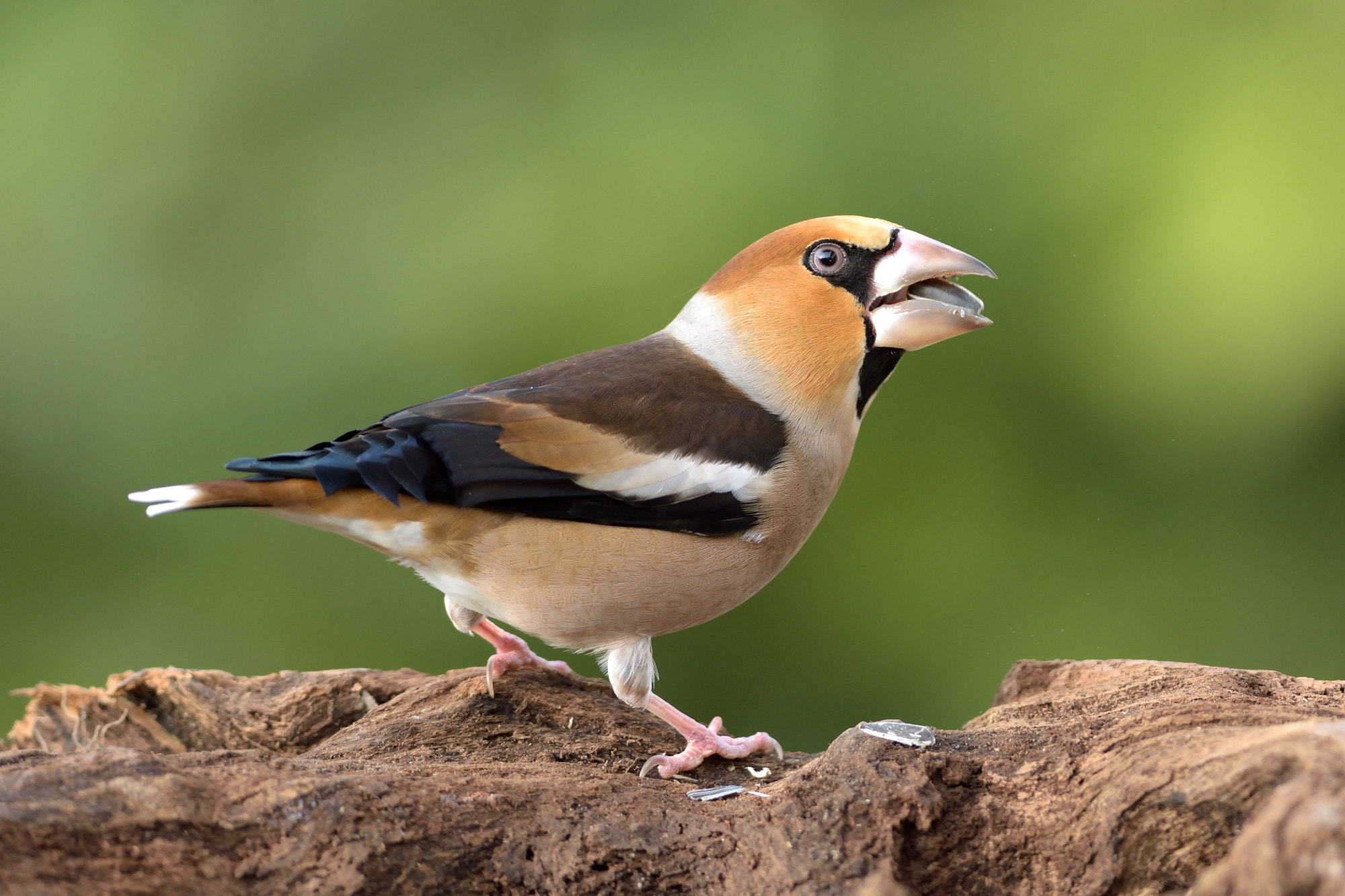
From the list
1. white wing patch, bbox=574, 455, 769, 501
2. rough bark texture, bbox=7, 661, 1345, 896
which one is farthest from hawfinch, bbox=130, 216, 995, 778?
rough bark texture, bbox=7, 661, 1345, 896

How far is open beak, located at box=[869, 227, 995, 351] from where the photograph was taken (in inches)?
106

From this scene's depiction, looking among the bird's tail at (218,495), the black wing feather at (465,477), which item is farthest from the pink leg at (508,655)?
the bird's tail at (218,495)

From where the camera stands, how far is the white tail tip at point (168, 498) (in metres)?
2.32

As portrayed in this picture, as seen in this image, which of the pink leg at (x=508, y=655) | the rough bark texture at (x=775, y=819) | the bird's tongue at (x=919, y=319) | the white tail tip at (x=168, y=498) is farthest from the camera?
the pink leg at (x=508, y=655)

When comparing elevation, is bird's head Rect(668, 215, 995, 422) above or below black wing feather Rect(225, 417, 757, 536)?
above

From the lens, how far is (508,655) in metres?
2.94

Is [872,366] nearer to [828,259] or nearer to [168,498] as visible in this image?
[828,259]

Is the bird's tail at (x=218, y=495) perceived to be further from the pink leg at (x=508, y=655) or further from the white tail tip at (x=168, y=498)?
the pink leg at (x=508, y=655)

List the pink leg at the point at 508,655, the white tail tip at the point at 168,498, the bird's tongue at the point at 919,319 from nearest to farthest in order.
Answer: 1. the white tail tip at the point at 168,498
2. the bird's tongue at the point at 919,319
3. the pink leg at the point at 508,655

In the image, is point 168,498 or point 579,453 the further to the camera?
point 579,453

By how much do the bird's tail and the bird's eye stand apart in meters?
1.35

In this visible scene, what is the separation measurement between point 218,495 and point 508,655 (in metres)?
0.91

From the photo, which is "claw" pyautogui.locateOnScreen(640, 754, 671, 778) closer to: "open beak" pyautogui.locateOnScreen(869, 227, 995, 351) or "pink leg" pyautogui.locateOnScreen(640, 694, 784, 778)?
"pink leg" pyautogui.locateOnScreen(640, 694, 784, 778)

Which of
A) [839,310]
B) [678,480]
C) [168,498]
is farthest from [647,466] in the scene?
[168,498]
